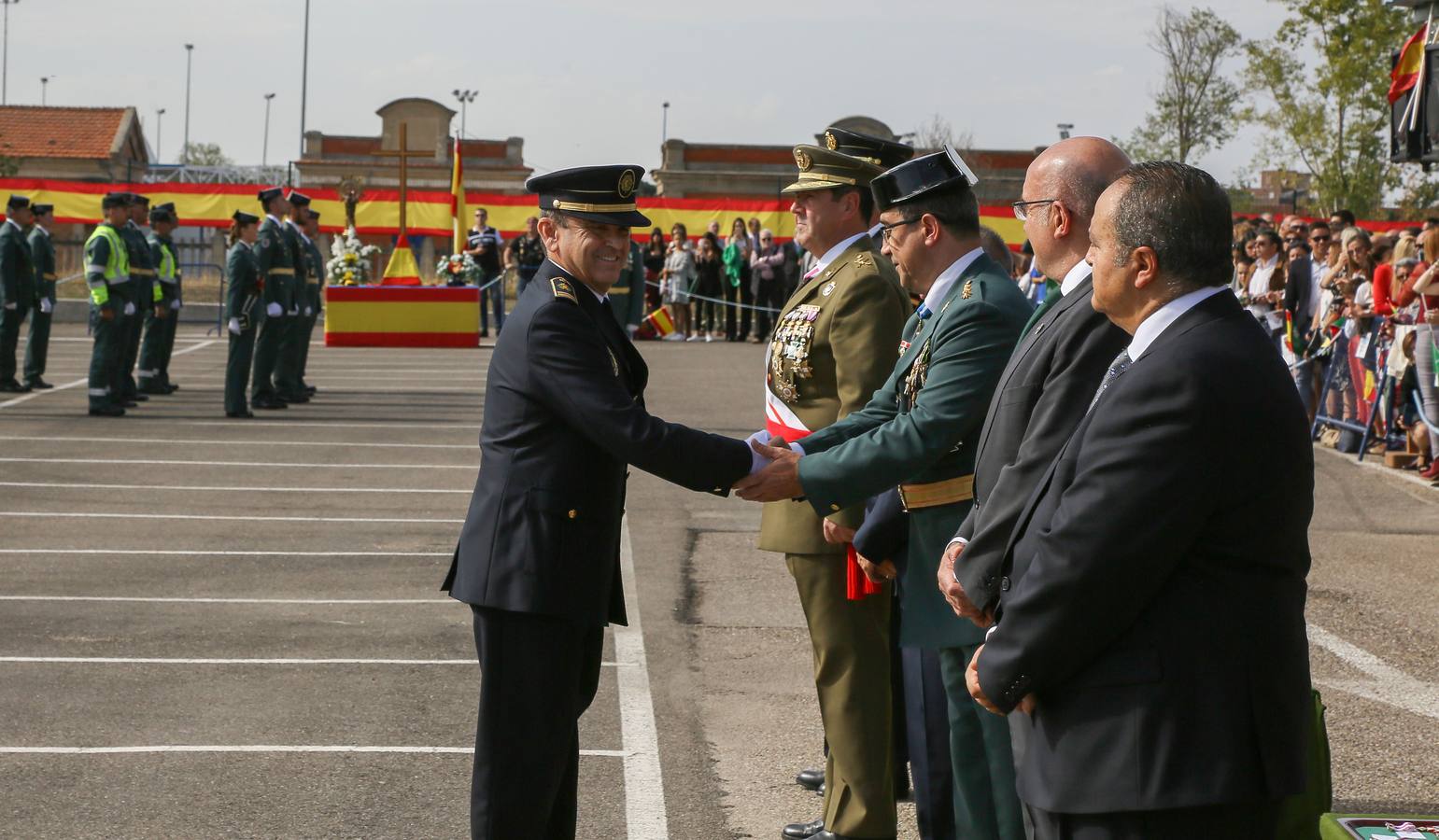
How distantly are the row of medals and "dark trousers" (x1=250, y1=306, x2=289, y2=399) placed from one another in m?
12.9

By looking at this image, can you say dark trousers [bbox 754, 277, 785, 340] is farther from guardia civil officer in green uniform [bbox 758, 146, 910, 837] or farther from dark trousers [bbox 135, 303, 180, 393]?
guardia civil officer in green uniform [bbox 758, 146, 910, 837]

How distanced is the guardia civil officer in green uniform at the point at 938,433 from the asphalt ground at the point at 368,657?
113 cm

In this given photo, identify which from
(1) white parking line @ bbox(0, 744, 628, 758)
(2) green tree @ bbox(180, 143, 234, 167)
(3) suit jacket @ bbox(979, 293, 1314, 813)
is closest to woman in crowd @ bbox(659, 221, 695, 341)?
(1) white parking line @ bbox(0, 744, 628, 758)

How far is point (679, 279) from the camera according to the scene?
94.5 feet

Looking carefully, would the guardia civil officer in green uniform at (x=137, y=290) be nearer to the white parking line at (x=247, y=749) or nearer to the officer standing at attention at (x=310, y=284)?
the officer standing at attention at (x=310, y=284)

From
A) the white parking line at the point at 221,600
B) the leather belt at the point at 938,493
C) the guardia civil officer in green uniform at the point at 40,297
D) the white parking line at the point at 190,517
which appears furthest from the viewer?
the guardia civil officer in green uniform at the point at 40,297

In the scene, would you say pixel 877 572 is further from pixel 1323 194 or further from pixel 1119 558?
pixel 1323 194

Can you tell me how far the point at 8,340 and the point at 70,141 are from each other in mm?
47920

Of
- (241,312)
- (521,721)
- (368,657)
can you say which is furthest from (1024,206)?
(241,312)

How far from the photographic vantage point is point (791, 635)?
7.54 metres

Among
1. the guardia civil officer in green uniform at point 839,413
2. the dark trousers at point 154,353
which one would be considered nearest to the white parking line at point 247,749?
the guardia civil officer in green uniform at point 839,413

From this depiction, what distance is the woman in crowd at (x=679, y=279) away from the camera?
28.7 metres

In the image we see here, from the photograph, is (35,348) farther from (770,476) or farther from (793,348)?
(770,476)

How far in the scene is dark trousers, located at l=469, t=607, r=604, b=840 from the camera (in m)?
4.06
